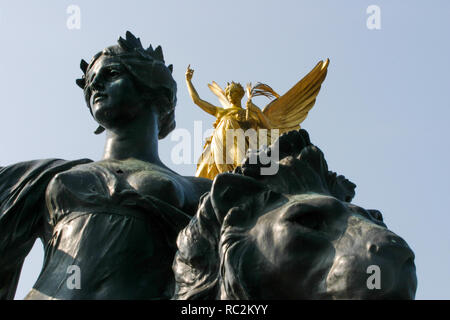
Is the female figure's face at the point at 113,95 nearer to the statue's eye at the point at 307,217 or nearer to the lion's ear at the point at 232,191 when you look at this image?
the lion's ear at the point at 232,191

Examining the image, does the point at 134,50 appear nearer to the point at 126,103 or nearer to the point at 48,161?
the point at 126,103

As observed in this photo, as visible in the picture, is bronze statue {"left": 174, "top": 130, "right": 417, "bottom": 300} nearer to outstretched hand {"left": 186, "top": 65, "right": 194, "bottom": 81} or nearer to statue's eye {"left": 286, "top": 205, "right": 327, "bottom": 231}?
statue's eye {"left": 286, "top": 205, "right": 327, "bottom": 231}

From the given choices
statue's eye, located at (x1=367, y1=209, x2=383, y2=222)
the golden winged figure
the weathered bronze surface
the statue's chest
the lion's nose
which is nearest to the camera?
the lion's nose

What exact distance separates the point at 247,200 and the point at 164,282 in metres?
0.82

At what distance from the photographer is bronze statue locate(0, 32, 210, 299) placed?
420 cm

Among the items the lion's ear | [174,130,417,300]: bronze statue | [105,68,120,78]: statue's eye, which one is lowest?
[174,130,417,300]: bronze statue

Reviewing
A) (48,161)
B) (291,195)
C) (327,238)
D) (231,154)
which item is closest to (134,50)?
(48,161)

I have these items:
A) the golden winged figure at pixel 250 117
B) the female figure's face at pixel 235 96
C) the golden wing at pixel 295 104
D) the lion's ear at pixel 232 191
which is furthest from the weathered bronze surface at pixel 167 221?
the female figure's face at pixel 235 96

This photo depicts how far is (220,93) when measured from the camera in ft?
49.9

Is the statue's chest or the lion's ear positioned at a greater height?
the lion's ear

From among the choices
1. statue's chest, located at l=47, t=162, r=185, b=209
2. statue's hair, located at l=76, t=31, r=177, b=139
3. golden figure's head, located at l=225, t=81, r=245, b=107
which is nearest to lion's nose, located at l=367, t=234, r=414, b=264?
statue's chest, located at l=47, t=162, r=185, b=209

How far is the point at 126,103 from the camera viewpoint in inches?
194

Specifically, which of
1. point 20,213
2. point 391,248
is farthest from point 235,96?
point 391,248

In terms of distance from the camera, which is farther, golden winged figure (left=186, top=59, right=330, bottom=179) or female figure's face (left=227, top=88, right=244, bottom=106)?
female figure's face (left=227, top=88, right=244, bottom=106)
